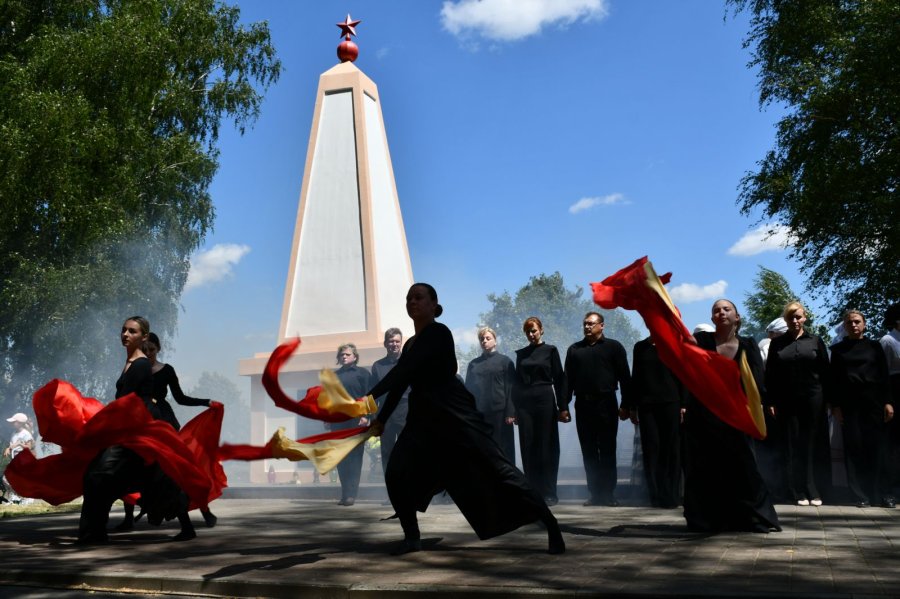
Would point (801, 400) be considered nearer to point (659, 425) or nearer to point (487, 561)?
point (659, 425)

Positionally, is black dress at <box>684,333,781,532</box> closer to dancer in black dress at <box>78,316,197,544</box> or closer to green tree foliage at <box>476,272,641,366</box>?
dancer in black dress at <box>78,316,197,544</box>

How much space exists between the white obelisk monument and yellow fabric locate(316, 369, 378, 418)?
19.9 m

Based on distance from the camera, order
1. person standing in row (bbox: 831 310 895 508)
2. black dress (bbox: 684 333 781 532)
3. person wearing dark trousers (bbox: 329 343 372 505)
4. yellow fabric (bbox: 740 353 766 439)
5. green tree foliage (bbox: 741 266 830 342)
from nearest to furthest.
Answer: yellow fabric (bbox: 740 353 766 439), black dress (bbox: 684 333 781 532), person standing in row (bbox: 831 310 895 508), person wearing dark trousers (bbox: 329 343 372 505), green tree foliage (bbox: 741 266 830 342)

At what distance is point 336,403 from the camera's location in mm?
6863

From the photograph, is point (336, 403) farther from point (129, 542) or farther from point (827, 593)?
point (827, 593)

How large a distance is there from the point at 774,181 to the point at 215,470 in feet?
63.4

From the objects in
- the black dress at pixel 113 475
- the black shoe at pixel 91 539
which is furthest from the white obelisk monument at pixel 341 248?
the black shoe at pixel 91 539

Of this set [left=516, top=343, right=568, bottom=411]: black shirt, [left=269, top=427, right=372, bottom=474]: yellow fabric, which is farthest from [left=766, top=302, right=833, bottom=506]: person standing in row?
[left=269, top=427, right=372, bottom=474]: yellow fabric

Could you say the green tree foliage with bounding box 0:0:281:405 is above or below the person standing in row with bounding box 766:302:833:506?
above

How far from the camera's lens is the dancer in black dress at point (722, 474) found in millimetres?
7633

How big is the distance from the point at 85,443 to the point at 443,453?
3083mm

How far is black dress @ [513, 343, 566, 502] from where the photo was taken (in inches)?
454

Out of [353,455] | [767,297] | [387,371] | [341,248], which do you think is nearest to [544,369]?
[387,371]

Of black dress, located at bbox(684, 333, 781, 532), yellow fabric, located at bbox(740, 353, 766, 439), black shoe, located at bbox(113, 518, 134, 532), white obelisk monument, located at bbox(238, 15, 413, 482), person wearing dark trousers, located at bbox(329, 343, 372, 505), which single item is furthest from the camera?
white obelisk monument, located at bbox(238, 15, 413, 482)
